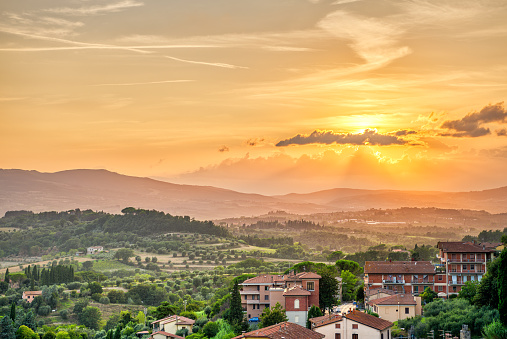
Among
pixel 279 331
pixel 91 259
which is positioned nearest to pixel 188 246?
pixel 91 259

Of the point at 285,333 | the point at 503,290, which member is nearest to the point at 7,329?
the point at 285,333

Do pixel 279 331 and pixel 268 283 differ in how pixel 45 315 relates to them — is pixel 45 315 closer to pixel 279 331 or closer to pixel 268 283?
pixel 268 283

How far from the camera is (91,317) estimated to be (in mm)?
78688

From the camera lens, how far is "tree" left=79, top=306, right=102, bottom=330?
7725 centimetres

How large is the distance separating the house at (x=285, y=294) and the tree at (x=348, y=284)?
7391 mm

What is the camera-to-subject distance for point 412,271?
65.5 metres

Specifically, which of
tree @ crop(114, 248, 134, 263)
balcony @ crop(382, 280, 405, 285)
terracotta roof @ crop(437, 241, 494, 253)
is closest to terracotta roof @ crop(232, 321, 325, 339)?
balcony @ crop(382, 280, 405, 285)

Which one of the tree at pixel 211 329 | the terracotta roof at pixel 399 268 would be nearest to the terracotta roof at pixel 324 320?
the tree at pixel 211 329

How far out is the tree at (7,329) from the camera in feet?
200

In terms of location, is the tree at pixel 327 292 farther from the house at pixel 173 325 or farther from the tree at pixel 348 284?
the house at pixel 173 325

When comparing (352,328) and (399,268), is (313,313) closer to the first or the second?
(352,328)

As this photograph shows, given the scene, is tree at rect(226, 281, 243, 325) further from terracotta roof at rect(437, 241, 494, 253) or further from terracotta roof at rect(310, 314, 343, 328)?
terracotta roof at rect(437, 241, 494, 253)

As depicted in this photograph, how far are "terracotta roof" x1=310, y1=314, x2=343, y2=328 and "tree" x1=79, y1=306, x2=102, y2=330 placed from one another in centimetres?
3514

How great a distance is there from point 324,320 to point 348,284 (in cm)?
2123
